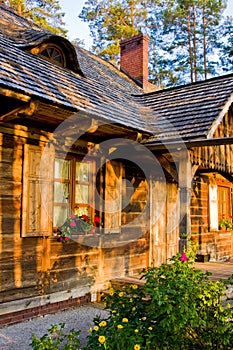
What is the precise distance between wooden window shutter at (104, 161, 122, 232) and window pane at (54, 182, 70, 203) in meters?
0.89

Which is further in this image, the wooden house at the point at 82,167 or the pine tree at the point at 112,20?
the pine tree at the point at 112,20

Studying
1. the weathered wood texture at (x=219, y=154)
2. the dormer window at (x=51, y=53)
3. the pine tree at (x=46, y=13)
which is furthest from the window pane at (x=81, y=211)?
the pine tree at (x=46, y=13)

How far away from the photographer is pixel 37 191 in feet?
18.6

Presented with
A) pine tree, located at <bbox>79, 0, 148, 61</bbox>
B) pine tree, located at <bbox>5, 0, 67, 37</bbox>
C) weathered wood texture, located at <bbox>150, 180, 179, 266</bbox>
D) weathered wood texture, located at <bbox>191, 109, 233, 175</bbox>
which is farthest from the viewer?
pine tree, located at <bbox>79, 0, 148, 61</bbox>

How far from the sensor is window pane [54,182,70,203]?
20.4 feet

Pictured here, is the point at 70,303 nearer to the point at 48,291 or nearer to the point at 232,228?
the point at 48,291

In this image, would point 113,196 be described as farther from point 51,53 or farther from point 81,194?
point 51,53

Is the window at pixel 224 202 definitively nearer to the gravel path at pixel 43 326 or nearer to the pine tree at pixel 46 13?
the gravel path at pixel 43 326

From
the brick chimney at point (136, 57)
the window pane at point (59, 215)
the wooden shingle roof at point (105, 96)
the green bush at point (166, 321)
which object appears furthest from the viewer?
the brick chimney at point (136, 57)

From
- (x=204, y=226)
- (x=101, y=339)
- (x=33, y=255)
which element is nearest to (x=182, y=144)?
(x=33, y=255)

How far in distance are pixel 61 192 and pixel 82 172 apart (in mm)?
642

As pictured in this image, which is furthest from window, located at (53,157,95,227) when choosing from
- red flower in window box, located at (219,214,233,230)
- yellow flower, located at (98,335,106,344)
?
red flower in window box, located at (219,214,233,230)

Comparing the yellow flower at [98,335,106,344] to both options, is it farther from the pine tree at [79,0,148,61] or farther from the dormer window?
the pine tree at [79,0,148,61]

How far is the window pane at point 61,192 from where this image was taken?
621 centimetres
